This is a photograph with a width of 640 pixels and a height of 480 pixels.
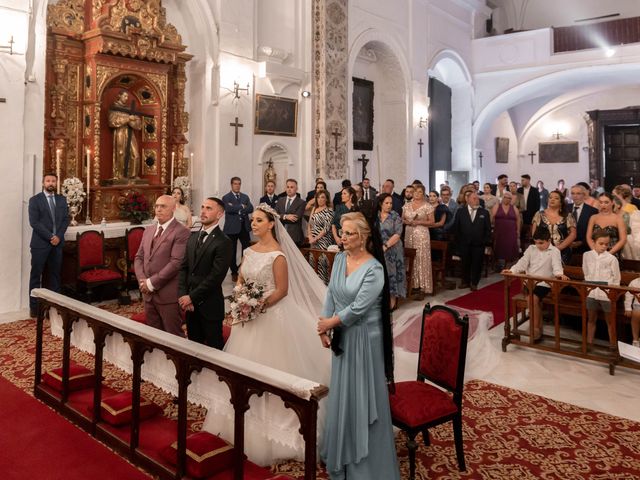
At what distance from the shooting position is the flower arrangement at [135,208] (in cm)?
896

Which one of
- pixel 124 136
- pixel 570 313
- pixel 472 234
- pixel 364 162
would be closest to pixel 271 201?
pixel 124 136

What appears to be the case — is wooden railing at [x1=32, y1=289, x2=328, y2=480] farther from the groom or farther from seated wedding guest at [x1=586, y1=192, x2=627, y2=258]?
seated wedding guest at [x1=586, y1=192, x2=627, y2=258]

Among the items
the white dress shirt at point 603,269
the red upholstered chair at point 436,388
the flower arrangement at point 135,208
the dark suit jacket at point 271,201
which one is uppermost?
the dark suit jacket at point 271,201

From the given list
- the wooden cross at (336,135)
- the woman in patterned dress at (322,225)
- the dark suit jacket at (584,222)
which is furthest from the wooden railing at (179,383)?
the wooden cross at (336,135)

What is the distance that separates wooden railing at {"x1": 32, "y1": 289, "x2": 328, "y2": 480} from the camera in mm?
2584

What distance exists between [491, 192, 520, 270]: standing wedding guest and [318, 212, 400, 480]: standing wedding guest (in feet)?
25.7

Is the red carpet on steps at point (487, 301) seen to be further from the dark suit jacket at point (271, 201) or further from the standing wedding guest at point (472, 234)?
the dark suit jacket at point (271, 201)

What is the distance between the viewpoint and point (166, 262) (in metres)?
4.73

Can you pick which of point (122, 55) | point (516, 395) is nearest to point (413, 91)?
point (122, 55)

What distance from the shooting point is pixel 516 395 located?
4910mm

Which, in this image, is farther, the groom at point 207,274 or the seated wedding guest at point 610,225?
the seated wedding guest at point 610,225

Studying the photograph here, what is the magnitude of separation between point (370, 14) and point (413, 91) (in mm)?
2318

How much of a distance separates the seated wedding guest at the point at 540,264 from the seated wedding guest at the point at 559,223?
1.08 metres

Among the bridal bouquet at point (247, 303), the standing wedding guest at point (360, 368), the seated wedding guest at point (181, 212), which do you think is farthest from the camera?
the seated wedding guest at point (181, 212)
